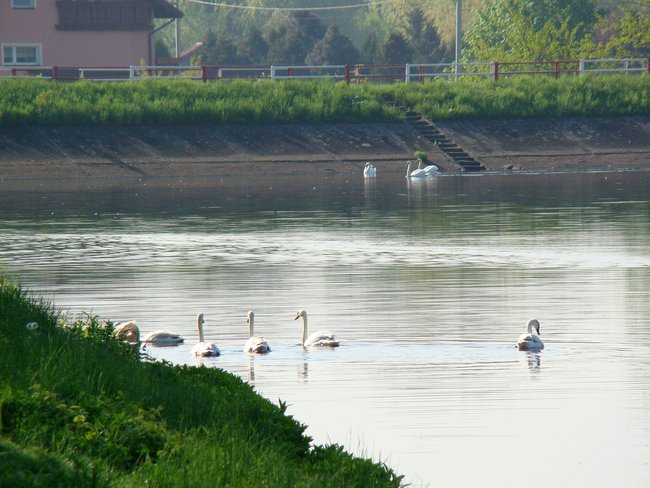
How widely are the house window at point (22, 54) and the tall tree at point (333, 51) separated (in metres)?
29.5

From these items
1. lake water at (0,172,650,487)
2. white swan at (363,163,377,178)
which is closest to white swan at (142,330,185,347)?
lake water at (0,172,650,487)

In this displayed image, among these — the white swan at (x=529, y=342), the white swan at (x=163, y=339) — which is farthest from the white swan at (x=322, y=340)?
the white swan at (x=529, y=342)

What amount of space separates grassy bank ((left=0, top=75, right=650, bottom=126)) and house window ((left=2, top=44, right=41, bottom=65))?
46.1 feet

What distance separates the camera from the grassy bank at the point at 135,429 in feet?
32.0

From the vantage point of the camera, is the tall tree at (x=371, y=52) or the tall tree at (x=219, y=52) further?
the tall tree at (x=219, y=52)

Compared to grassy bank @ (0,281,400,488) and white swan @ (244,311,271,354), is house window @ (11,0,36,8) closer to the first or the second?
white swan @ (244,311,271,354)

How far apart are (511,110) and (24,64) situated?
2663 cm

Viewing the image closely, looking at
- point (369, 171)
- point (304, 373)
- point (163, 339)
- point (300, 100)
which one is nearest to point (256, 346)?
point (304, 373)

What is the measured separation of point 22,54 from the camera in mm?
75625

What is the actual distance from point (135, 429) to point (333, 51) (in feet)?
303

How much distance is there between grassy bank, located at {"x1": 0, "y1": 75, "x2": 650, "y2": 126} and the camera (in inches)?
2349

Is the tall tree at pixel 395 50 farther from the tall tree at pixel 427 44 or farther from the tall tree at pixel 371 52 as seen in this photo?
the tall tree at pixel 427 44

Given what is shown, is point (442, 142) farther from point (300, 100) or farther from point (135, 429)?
point (135, 429)

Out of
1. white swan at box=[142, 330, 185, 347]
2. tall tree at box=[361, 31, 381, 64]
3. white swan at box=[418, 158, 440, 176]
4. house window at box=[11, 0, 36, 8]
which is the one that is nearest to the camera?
white swan at box=[142, 330, 185, 347]
